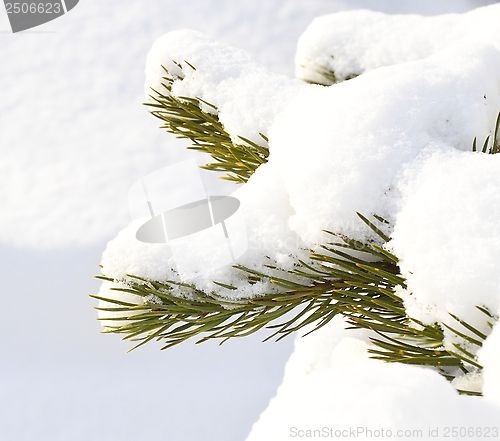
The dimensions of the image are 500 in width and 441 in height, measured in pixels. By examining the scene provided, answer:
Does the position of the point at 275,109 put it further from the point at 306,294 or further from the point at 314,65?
the point at 314,65

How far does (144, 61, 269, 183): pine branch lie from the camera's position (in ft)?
1.32

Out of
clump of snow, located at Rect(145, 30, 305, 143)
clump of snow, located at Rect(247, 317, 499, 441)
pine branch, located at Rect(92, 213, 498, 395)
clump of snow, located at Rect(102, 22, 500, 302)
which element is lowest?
pine branch, located at Rect(92, 213, 498, 395)

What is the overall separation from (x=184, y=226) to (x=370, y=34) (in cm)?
42

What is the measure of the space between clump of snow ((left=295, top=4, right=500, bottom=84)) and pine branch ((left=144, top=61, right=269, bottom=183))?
0.23 m

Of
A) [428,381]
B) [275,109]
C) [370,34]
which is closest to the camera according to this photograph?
[428,381]

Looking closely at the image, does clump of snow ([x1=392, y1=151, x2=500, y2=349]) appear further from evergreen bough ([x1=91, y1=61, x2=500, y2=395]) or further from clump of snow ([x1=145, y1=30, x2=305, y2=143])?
clump of snow ([x1=145, y1=30, x2=305, y2=143])

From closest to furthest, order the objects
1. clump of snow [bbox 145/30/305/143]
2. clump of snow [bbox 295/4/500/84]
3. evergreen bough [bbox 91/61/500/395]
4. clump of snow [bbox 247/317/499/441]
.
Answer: clump of snow [bbox 247/317/499/441], evergreen bough [bbox 91/61/500/395], clump of snow [bbox 145/30/305/143], clump of snow [bbox 295/4/500/84]

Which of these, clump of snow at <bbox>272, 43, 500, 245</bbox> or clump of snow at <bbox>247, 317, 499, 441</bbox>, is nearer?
clump of snow at <bbox>247, 317, 499, 441</bbox>

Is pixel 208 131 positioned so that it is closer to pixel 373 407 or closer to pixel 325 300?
pixel 325 300

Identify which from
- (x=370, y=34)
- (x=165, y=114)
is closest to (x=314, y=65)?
(x=370, y=34)

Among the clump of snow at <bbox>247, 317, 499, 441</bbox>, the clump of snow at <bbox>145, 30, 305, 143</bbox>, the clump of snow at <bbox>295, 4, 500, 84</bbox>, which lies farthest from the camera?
the clump of snow at <bbox>295, 4, 500, 84</bbox>

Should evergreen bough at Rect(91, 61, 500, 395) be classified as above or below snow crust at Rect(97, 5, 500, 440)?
below

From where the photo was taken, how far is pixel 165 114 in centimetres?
46

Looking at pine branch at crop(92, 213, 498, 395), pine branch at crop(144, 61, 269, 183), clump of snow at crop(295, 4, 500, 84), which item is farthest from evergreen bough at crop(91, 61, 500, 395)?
clump of snow at crop(295, 4, 500, 84)
